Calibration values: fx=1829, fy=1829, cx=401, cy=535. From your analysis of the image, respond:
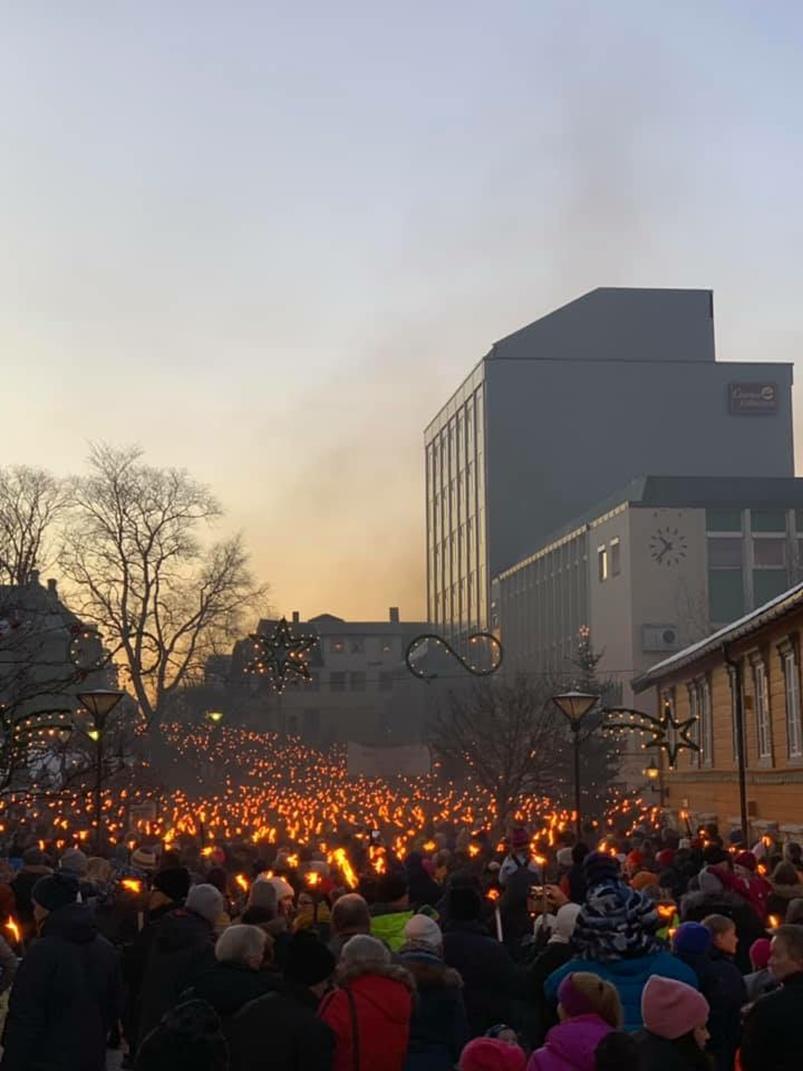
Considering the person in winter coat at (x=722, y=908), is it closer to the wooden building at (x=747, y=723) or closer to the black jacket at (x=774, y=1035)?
the black jacket at (x=774, y=1035)

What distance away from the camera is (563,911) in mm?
10070

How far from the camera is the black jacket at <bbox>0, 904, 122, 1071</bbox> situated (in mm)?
8555

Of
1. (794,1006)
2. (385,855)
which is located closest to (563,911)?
(794,1006)

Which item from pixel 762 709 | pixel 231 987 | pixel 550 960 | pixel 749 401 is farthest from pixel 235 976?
pixel 749 401

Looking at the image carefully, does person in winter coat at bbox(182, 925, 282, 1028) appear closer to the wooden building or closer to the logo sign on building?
the wooden building

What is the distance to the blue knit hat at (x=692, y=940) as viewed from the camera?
954 centimetres

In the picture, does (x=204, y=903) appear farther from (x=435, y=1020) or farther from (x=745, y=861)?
(x=745, y=861)

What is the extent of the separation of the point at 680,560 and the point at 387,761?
17926 mm

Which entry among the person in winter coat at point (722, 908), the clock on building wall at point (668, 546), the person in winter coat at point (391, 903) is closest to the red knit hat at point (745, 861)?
the person in winter coat at point (722, 908)

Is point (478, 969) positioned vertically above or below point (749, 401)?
below

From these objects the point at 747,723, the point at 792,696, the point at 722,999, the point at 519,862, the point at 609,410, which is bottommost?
the point at 722,999

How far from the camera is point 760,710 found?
34.2 m

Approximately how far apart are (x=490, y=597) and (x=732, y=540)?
32909mm

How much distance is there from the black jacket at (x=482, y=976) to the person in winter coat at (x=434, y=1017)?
147 centimetres
